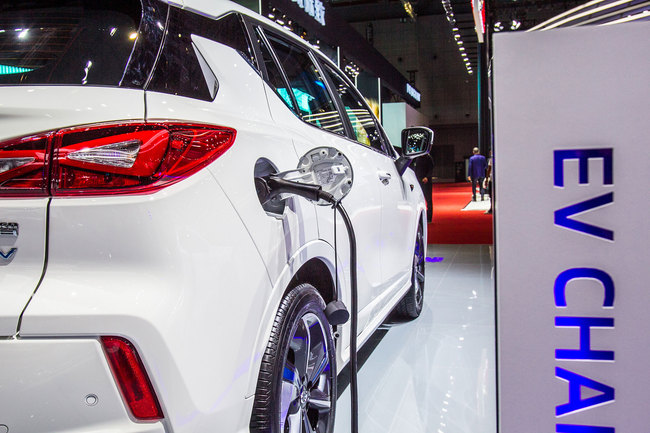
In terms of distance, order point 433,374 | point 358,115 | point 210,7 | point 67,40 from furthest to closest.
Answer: point 358,115 → point 433,374 → point 210,7 → point 67,40

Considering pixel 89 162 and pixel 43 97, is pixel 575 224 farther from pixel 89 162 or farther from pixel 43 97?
pixel 43 97

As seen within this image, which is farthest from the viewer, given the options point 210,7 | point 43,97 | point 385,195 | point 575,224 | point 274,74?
point 385,195

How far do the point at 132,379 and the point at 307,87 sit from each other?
1582 millimetres

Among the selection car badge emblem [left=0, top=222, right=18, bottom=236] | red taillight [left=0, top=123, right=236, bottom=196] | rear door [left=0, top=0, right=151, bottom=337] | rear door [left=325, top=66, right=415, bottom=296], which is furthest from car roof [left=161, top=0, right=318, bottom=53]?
rear door [left=325, top=66, right=415, bottom=296]

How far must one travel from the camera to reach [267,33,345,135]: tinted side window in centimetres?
216

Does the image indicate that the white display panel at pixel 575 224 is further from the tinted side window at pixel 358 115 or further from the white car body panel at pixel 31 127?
the tinted side window at pixel 358 115

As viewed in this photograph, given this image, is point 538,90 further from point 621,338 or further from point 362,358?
point 362,358

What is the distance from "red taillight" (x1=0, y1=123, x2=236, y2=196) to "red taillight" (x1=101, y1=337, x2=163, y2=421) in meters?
0.30

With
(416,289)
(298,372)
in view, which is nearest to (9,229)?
(298,372)

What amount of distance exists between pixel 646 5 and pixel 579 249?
438 millimetres

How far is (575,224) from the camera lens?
0.94m

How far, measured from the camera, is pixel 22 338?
1.05 meters

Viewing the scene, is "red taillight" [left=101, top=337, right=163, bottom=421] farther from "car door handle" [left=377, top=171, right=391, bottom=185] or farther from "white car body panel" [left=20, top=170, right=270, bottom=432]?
"car door handle" [left=377, top=171, right=391, bottom=185]

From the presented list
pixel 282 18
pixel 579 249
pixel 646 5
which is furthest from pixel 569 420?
pixel 282 18
